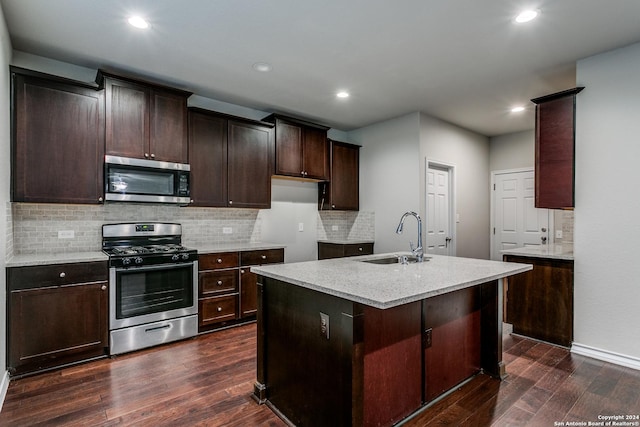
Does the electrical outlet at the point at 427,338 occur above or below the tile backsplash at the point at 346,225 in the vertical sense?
below

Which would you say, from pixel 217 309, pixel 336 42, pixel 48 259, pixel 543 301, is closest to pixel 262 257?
pixel 217 309

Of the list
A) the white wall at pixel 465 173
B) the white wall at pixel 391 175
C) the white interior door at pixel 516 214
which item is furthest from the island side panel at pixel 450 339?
the white interior door at pixel 516 214

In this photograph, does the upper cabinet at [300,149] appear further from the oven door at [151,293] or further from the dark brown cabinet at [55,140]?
the dark brown cabinet at [55,140]

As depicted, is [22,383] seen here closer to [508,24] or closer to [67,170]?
[67,170]

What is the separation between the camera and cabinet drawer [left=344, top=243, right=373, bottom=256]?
5.04m

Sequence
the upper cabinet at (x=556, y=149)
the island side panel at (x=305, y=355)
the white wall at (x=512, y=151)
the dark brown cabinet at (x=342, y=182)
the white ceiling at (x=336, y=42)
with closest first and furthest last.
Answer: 1. the island side panel at (x=305, y=355)
2. the white ceiling at (x=336, y=42)
3. the upper cabinet at (x=556, y=149)
4. the dark brown cabinet at (x=342, y=182)
5. the white wall at (x=512, y=151)

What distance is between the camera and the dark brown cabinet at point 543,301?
3266 mm

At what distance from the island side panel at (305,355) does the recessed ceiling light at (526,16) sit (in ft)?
7.94

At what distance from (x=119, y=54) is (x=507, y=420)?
413 centimetres

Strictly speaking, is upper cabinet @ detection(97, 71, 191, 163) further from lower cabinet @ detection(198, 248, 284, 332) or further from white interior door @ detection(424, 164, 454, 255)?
white interior door @ detection(424, 164, 454, 255)

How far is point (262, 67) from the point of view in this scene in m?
3.37

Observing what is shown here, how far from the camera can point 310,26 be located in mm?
2650

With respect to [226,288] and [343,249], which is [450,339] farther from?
[343,249]

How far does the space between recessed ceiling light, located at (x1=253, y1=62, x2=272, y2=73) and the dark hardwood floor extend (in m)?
2.76
